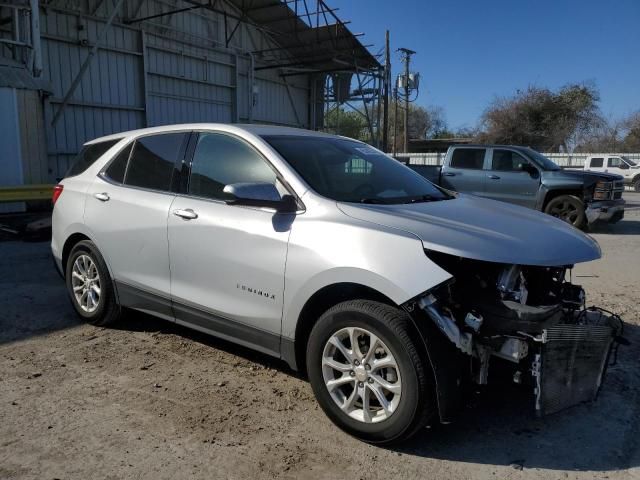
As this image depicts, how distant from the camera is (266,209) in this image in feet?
11.2

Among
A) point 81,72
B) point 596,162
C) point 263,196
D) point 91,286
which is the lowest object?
point 91,286

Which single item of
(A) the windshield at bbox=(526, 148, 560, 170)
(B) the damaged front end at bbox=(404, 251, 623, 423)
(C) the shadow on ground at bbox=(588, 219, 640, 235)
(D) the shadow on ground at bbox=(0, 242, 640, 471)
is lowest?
(C) the shadow on ground at bbox=(588, 219, 640, 235)

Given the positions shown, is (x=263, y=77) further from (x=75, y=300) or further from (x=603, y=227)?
(x=75, y=300)

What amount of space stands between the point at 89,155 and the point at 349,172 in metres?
2.68

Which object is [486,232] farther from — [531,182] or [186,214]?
[531,182]

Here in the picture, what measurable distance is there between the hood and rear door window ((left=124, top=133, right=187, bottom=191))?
163 cm

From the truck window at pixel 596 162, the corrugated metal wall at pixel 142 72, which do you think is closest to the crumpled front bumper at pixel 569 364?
the corrugated metal wall at pixel 142 72

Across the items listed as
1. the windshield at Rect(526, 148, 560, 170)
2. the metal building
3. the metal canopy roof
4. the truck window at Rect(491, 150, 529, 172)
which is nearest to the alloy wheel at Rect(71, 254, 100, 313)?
the metal building

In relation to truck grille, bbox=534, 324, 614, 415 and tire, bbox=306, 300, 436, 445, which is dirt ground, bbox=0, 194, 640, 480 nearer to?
tire, bbox=306, 300, 436, 445

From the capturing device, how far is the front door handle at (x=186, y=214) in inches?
148

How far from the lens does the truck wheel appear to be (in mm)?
10992

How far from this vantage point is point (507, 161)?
11977 mm

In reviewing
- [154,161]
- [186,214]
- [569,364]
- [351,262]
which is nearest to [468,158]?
[154,161]

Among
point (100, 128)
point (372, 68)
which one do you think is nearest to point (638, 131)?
point (372, 68)
